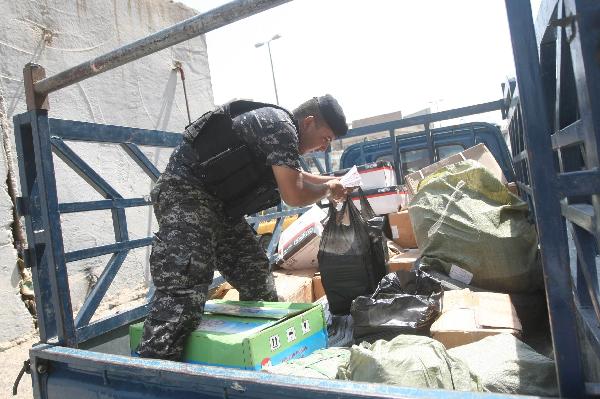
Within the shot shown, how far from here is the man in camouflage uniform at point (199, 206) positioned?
1.61 meters

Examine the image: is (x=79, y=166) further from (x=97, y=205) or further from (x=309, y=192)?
(x=309, y=192)

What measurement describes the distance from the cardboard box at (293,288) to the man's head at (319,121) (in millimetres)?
1002

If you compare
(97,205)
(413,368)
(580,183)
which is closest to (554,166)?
(580,183)

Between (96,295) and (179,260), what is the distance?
0.44 meters

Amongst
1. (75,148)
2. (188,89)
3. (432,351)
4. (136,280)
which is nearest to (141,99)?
(188,89)

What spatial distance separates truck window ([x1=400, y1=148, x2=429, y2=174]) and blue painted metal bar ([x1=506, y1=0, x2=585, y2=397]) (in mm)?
4424

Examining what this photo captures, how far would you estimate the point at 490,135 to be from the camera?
15.8 feet

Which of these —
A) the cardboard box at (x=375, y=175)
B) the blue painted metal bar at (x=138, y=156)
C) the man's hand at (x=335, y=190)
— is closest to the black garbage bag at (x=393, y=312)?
the man's hand at (x=335, y=190)

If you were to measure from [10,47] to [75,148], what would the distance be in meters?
1.08

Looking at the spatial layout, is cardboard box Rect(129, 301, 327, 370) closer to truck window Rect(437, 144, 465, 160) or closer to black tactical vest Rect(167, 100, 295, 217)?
black tactical vest Rect(167, 100, 295, 217)

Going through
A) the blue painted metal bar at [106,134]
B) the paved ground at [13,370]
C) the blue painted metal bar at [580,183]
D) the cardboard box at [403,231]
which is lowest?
the paved ground at [13,370]

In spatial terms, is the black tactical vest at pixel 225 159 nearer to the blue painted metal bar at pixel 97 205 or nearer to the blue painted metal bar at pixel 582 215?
the blue painted metal bar at pixel 97 205

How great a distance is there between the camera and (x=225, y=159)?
176 centimetres

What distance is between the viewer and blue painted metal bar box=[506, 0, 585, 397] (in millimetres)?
792
